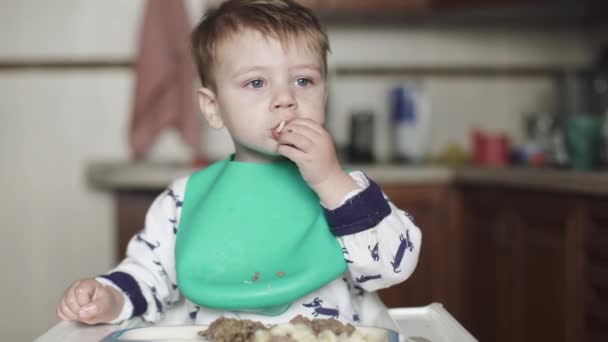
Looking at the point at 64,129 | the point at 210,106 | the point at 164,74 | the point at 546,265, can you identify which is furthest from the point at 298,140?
the point at 64,129

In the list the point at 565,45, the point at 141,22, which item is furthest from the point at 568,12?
the point at 141,22

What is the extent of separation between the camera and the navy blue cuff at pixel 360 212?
0.96 m

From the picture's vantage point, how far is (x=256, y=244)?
100 cm

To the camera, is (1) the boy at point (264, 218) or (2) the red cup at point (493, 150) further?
(2) the red cup at point (493, 150)

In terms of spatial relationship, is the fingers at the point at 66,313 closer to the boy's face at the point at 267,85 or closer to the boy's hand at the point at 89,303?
the boy's hand at the point at 89,303

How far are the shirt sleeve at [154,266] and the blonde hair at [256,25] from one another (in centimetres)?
21

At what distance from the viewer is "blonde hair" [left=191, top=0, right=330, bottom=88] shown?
1.06 metres

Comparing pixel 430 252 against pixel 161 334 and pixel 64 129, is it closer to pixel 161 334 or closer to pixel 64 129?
pixel 64 129

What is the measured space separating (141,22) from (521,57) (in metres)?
1.55

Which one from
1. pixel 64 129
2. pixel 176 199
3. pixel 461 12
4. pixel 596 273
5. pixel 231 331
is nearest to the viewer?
pixel 231 331

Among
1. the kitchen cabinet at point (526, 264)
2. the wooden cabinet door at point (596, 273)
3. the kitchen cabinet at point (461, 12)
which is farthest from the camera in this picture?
the kitchen cabinet at point (461, 12)

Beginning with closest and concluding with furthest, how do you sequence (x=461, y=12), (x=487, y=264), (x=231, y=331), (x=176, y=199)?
1. (x=231, y=331)
2. (x=176, y=199)
3. (x=487, y=264)
4. (x=461, y=12)

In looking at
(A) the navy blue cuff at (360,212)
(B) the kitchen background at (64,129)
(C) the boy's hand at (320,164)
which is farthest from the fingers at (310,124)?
(B) the kitchen background at (64,129)

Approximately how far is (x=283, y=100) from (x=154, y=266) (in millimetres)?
335
